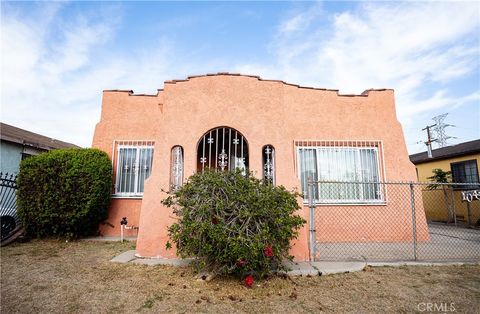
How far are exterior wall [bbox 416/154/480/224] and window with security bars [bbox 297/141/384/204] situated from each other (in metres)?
7.93

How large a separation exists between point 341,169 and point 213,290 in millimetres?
5586

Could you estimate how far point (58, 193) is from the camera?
7.18 m

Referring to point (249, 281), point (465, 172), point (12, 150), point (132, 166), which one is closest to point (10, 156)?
point (12, 150)

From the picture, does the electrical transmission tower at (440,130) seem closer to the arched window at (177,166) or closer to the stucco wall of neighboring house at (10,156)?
the arched window at (177,166)

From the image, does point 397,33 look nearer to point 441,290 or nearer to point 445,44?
point 445,44

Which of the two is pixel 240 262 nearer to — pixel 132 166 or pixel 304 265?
pixel 304 265

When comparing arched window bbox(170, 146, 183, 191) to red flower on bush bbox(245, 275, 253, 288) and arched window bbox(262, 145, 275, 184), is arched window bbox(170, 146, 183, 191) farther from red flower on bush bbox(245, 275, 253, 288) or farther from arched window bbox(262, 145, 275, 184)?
red flower on bush bbox(245, 275, 253, 288)

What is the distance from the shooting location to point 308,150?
26.5 ft

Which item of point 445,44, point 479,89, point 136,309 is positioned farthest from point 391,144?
point 136,309

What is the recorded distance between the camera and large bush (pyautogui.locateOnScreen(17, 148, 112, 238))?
7180 millimetres

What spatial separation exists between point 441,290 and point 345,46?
8.16m

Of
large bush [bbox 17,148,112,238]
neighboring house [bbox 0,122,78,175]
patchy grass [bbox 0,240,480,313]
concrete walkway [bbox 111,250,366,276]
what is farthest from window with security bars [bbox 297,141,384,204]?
neighboring house [bbox 0,122,78,175]

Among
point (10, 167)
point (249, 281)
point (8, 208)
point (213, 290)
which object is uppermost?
point (10, 167)

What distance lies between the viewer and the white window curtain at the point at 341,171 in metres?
7.90
